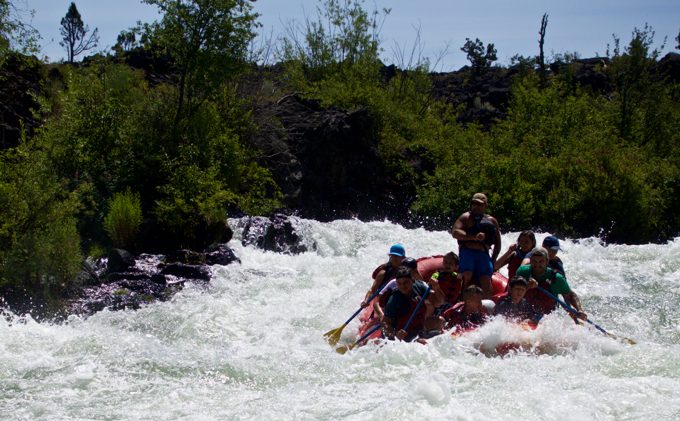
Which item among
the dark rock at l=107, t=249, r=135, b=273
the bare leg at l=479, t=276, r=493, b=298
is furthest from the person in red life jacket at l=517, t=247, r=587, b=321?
the dark rock at l=107, t=249, r=135, b=273

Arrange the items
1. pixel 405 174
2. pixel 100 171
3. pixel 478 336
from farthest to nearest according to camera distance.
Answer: pixel 405 174
pixel 100 171
pixel 478 336

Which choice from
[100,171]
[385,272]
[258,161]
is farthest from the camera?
[258,161]

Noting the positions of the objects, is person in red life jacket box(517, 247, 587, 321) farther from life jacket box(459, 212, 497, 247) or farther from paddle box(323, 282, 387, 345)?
paddle box(323, 282, 387, 345)

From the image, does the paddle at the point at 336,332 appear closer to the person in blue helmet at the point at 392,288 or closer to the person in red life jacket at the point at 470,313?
the person in blue helmet at the point at 392,288

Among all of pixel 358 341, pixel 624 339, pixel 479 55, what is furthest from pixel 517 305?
pixel 479 55

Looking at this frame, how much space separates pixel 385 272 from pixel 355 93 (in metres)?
12.9

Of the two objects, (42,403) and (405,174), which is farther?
(405,174)

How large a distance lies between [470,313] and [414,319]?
0.59m

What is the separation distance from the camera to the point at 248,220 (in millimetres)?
14055

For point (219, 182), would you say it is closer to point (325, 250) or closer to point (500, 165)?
point (325, 250)

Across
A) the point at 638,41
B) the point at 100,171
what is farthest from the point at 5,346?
the point at 638,41

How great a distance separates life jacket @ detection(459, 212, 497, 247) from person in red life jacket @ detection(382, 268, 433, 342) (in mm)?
1121

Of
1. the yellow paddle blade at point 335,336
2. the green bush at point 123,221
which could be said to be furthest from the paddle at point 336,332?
the green bush at point 123,221

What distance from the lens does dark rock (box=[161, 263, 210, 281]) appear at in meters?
10.9
